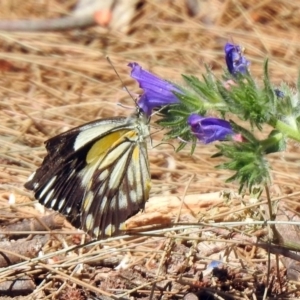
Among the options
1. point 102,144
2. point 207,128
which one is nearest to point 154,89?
point 207,128

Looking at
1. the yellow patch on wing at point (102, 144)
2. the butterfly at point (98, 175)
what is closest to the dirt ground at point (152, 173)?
the butterfly at point (98, 175)

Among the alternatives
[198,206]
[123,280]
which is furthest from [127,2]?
[123,280]

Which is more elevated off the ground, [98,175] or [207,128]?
[207,128]

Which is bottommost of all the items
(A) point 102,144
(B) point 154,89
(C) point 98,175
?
(C) point 98,175

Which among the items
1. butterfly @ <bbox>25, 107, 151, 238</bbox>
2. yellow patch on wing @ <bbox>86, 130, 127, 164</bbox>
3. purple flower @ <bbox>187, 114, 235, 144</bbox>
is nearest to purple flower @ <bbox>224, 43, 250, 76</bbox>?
purple flower @ <bbox>187, 114, 235, 144</bbox>

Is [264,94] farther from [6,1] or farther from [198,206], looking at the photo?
[6,1]

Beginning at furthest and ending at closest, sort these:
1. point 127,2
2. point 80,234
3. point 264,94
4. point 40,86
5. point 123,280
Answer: point 127,2
point 40,86
point 80,234
point 123,280
point 264,94

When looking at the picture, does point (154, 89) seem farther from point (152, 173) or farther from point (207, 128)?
point (152, 173)
